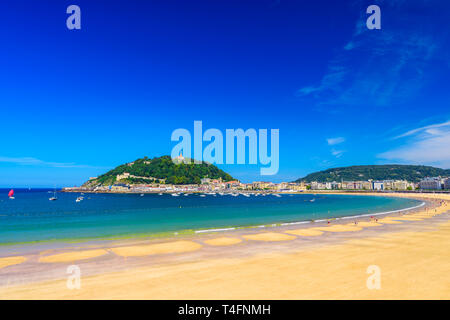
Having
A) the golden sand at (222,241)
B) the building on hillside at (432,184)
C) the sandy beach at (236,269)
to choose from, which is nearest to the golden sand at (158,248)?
the sandy beach at (236,269)

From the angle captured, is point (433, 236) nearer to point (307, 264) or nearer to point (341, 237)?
point (341, 237)

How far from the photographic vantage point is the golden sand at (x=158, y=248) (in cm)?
1388

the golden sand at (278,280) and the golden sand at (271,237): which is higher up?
the golden sand at (278,280)

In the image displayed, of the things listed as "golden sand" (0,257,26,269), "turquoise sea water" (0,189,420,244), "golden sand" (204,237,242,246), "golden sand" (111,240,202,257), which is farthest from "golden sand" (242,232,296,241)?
"golden sand" (0,257,26,269)

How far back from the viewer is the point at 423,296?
7.55m

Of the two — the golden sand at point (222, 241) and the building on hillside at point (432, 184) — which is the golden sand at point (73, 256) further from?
the building on hillside at point (432, 184)

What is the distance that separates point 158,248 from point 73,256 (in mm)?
4199

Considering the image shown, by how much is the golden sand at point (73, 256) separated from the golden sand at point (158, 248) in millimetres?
866

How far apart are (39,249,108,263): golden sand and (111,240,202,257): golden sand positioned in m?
0.87

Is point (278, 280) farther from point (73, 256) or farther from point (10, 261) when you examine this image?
point (10, 261)

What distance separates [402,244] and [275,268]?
9569 millimetres
